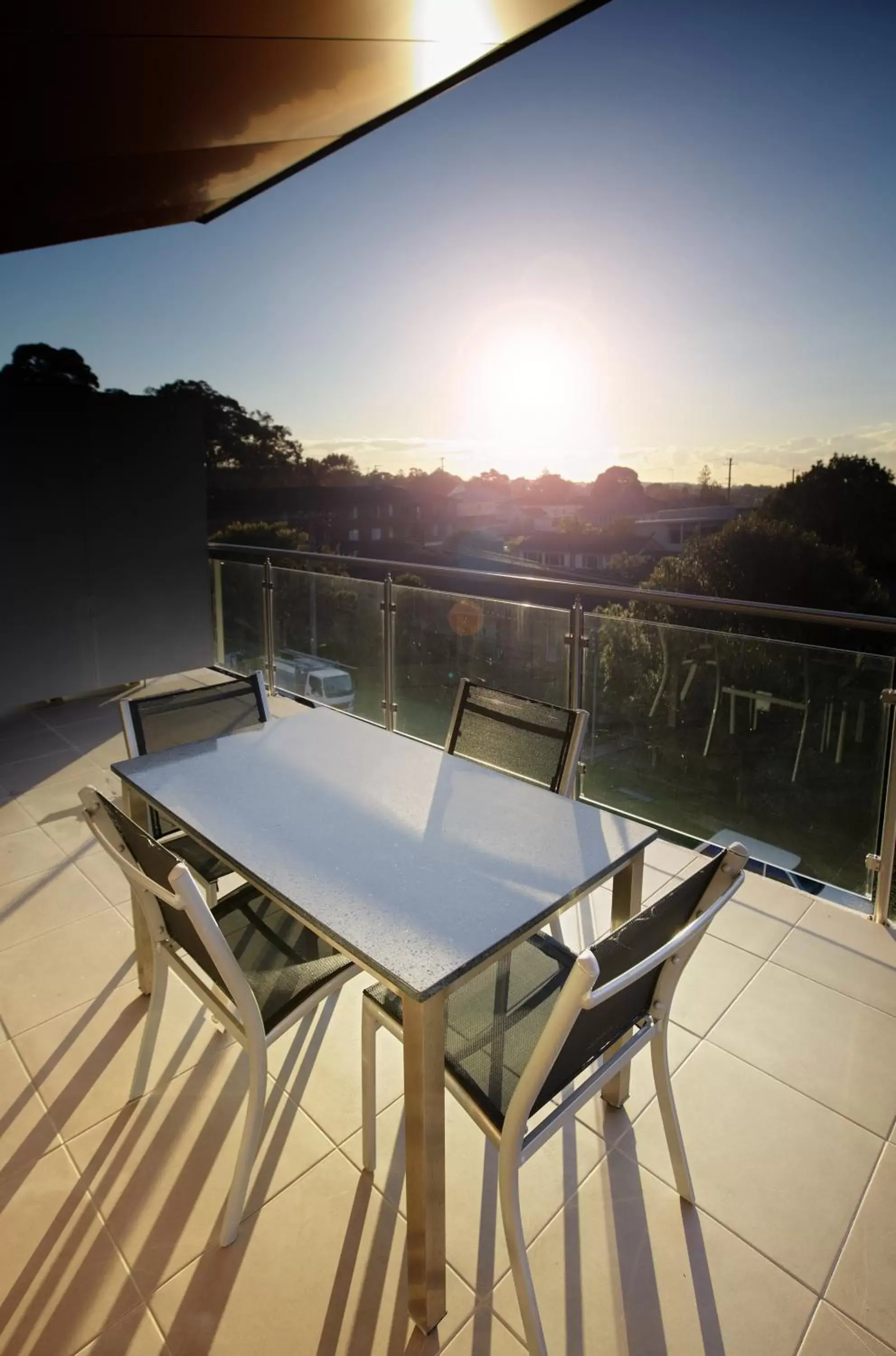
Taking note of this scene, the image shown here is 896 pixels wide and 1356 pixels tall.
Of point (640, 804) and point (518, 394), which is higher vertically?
point (518, 394)

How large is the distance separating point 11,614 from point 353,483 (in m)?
13.7

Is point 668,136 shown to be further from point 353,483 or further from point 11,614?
point 11,614

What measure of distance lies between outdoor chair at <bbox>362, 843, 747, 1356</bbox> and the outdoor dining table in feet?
0.41

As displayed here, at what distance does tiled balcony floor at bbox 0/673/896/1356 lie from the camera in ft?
4.33

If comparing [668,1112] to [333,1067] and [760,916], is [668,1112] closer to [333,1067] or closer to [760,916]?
[333,1067]

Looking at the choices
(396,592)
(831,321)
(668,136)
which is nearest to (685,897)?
(396,592)

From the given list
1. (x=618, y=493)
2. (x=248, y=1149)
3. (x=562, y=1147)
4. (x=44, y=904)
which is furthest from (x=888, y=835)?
(x=618, y=493)

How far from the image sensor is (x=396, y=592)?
427cm

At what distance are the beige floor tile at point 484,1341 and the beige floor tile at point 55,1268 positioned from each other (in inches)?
23.3

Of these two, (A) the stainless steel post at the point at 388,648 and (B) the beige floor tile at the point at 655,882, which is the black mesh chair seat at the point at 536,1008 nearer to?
(B) the beige floor tile at the point at 655,882

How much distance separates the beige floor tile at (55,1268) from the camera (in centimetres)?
130

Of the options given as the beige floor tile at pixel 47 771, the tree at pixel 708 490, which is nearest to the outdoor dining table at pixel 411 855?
the beige floor tile at pixel 47 771

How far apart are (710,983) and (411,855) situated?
1272 mm

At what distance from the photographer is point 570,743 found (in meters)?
1.96
